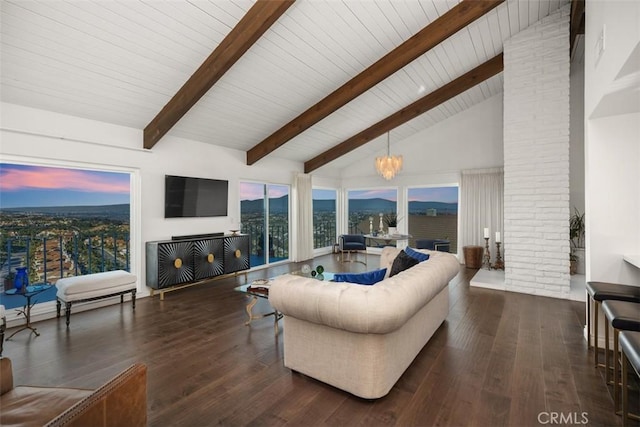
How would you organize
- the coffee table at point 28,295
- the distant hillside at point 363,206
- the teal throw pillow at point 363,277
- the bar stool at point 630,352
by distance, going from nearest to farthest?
the bar stool at point 630,352, the teal throw pillow at point 363,277, the coffee table at point 28,295, the distant hillside at point 363,206

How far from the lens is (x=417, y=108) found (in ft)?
20.1

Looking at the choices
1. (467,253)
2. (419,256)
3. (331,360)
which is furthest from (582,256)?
(331,360)

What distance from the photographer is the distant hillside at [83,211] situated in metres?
3.71

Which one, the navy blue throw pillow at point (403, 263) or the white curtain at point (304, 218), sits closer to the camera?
the navy blue throw pillow at point (403, 263)

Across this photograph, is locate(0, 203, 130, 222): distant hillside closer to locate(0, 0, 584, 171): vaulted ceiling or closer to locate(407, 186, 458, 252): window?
locate(0, 0, 584, 171): vaulted ceiling

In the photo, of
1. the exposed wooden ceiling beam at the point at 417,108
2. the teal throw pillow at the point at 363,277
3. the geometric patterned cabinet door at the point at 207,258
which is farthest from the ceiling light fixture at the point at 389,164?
the teal throw pillow at the point at 363,277

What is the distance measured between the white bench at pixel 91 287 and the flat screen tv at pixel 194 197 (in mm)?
1247

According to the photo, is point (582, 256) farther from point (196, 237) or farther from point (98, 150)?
point (98, 150)

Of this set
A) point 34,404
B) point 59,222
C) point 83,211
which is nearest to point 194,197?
point 83,211

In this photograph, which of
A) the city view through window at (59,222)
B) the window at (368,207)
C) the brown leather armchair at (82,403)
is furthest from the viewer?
the window at (368,207)

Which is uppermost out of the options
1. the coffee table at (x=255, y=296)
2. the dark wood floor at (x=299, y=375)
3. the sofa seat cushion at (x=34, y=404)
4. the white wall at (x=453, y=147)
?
the white wall at (x=453, y=147)

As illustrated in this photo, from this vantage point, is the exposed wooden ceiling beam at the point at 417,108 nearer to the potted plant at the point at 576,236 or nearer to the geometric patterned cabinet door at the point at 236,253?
the geometric patterned cabinet door at the point at 236,253

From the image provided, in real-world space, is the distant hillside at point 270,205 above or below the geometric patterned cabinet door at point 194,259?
above

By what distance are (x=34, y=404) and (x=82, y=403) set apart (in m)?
0.55
